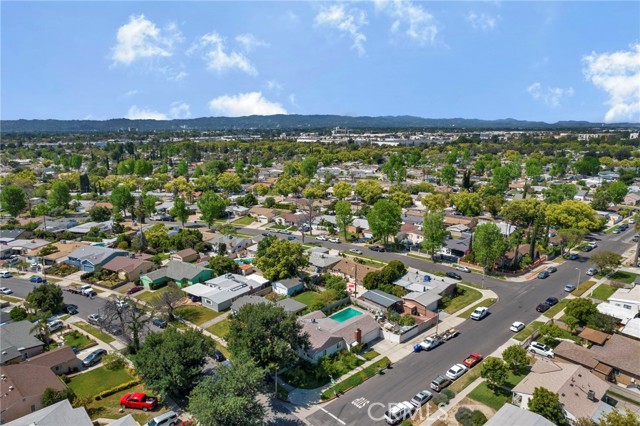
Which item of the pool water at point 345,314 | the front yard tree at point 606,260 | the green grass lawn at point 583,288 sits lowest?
the pool water at point 345,314

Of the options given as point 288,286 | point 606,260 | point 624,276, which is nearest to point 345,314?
point 288,286

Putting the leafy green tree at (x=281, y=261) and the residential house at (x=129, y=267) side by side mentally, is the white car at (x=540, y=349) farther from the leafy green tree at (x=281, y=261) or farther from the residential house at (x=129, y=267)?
the residential house at (x=129, y=267)

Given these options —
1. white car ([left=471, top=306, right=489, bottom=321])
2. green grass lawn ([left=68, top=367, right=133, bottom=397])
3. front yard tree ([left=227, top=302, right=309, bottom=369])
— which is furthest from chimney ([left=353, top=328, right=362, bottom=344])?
green grass lawn ([left=68, top=367, right=133, bottom=397])

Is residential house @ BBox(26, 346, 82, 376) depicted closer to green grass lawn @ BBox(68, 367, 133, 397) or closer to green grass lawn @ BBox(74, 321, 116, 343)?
green grass lawn @ BBox(68, 367, 133, 397)

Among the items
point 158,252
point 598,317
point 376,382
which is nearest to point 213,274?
point 158,252

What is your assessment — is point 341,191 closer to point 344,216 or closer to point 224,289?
point 344,216

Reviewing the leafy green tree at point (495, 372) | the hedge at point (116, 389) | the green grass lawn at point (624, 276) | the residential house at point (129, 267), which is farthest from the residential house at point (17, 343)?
the green grass lawn at point (624, 276)
